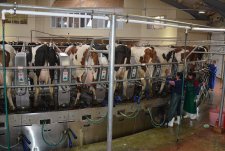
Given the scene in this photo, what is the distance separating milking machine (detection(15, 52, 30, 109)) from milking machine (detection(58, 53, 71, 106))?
664 mm

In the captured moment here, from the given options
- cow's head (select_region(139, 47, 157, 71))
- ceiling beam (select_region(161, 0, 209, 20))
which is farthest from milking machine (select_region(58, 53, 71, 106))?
ceiling beam (select_region(161, 0, 209, 20))

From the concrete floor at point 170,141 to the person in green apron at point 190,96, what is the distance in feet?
2.19

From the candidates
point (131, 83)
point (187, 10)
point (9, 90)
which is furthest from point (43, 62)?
point (187, 10)

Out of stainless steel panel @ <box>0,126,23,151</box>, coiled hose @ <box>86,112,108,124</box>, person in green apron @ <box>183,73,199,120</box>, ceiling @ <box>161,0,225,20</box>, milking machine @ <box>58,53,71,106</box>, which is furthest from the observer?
ceiling @ <box>161,0,225,20</box>

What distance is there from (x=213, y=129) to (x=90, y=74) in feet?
10.3

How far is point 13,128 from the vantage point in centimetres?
469

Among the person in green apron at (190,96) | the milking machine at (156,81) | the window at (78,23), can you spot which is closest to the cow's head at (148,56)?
the milking machine at (156,81)

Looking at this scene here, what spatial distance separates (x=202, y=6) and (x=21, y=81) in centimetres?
1189

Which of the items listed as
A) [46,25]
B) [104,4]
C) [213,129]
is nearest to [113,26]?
[213,129]

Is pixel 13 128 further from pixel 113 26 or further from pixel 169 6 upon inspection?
pixel 169 6

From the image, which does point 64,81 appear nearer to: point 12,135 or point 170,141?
point 12,135

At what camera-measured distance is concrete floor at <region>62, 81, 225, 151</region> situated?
4903mm

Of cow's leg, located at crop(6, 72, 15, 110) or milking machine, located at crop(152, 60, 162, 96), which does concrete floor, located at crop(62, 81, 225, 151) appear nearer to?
milking machine, located at crop(152, 60, 162, 96)

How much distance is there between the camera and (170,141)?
206 inches
